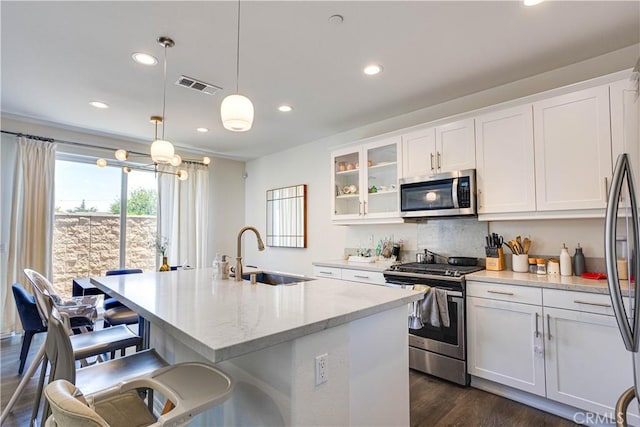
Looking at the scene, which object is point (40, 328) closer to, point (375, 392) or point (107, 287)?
point (107, 287)

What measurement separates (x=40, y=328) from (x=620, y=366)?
4501 mm

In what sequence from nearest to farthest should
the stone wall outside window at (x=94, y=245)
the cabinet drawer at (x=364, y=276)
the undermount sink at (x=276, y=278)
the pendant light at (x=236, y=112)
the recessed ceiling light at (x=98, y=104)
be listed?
the pendant light at (x=236, y=112) < the undermount sink at (x=276, y=278) < the cabinet drawer at (x=364, y=276) < the recessed ceiling light at (x=98, y=104) < the stone wall outside window at (x=94, y=245)

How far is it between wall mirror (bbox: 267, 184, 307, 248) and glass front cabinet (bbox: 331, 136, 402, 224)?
957 millimetres

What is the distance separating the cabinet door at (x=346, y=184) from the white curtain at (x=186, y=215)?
8.31ft

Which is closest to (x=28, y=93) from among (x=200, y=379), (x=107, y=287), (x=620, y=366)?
(x=107, y=287)

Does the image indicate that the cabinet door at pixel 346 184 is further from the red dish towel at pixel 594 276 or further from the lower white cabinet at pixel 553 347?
the red dish towel at pixel 594 276

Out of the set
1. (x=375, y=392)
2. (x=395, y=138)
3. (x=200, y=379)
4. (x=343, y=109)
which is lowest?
(x=375, y=392)

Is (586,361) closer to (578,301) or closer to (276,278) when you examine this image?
(578,301)

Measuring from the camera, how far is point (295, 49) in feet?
7.86

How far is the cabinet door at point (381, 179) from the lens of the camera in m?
3.56

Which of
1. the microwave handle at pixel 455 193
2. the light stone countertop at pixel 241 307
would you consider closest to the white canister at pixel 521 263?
the microwave handle at pixel 455 193

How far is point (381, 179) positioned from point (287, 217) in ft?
6.65

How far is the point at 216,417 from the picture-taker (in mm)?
1620

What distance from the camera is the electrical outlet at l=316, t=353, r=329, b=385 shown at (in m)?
1.26
